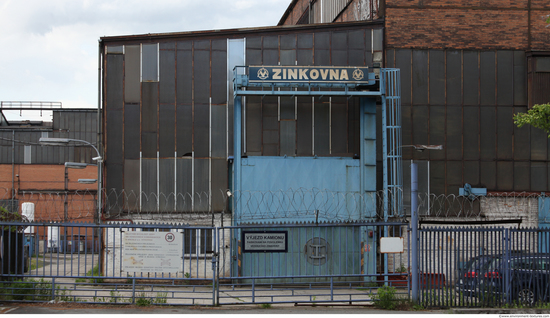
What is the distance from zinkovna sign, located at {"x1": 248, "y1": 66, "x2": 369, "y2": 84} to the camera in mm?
18797

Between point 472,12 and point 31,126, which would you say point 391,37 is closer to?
point 472,12

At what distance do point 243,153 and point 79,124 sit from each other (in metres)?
35.3

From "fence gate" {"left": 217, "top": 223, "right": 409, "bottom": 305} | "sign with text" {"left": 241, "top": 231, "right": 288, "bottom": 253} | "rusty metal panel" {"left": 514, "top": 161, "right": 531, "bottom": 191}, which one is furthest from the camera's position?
"rusty metal panel" {"left": 514, "top": 161, "right": 531, "bottom": 191}

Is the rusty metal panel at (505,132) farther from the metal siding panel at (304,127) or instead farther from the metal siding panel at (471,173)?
the metal siding panel at (304,127)

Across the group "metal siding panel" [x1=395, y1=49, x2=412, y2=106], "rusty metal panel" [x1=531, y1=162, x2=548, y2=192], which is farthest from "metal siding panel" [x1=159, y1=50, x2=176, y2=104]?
"rusty metal panel" [x1=531, y1=162, x2=548, y2=192]

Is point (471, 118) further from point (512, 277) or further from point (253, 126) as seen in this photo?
point (512, 277)

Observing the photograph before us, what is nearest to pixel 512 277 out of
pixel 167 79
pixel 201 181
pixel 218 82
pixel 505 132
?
pixel 505 132

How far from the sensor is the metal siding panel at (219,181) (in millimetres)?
20469

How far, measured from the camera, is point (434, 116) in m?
A: 21.0

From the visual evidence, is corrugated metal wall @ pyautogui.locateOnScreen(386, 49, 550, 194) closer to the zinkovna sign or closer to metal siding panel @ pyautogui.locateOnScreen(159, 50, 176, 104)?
the zinkovna sign

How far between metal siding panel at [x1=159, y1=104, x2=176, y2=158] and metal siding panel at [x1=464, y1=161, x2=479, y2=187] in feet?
41.5

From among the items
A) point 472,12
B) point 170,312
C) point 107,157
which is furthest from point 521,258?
point 107,157

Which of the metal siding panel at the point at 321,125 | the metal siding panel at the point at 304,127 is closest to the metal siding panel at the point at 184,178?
the metal siding panel at the point at 304,127

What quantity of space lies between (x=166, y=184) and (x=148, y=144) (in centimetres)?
187
